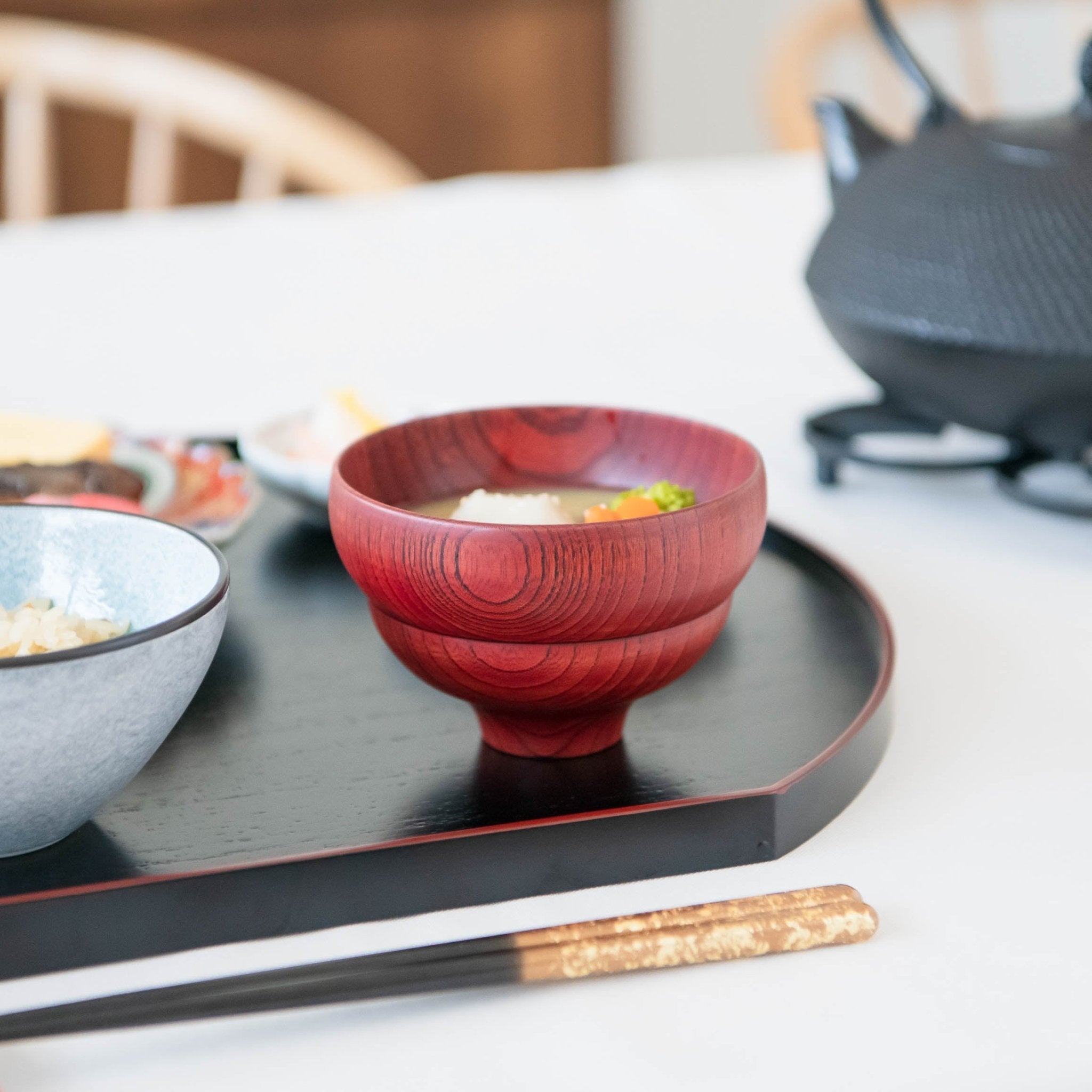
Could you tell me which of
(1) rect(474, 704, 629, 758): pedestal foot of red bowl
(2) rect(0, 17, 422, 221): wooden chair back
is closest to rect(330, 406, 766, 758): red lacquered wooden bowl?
(1) rect(474, 704, 629, 758): pedestal foot of red bowl

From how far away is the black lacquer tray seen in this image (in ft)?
1.50

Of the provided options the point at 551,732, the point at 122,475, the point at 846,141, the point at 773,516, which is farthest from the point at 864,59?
the point at 551,732

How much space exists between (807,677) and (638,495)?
0.12 m

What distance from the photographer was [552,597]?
48cm

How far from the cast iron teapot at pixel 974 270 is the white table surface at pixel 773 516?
0.10m

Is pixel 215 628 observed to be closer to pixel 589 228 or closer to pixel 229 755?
pixel 229 755

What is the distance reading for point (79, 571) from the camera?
559 mm

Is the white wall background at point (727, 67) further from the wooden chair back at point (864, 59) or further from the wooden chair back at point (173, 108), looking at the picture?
the wooden chair back at point (173, 108)

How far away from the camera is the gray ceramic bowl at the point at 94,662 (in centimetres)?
44

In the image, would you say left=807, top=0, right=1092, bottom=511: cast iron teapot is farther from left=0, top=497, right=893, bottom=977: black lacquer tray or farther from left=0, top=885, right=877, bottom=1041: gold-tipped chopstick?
left=0, top=885, right=877, bottom=1041: gold-tipped chopstick

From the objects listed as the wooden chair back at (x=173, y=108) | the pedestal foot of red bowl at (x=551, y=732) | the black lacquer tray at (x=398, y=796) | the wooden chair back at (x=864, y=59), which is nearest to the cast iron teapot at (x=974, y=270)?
the black lacquer tray at (x=398, y=796)

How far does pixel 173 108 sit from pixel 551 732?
1.37 metres

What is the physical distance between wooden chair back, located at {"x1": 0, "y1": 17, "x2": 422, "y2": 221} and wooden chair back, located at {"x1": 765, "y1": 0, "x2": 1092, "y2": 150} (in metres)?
0.51

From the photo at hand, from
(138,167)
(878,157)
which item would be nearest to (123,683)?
(878,157)
